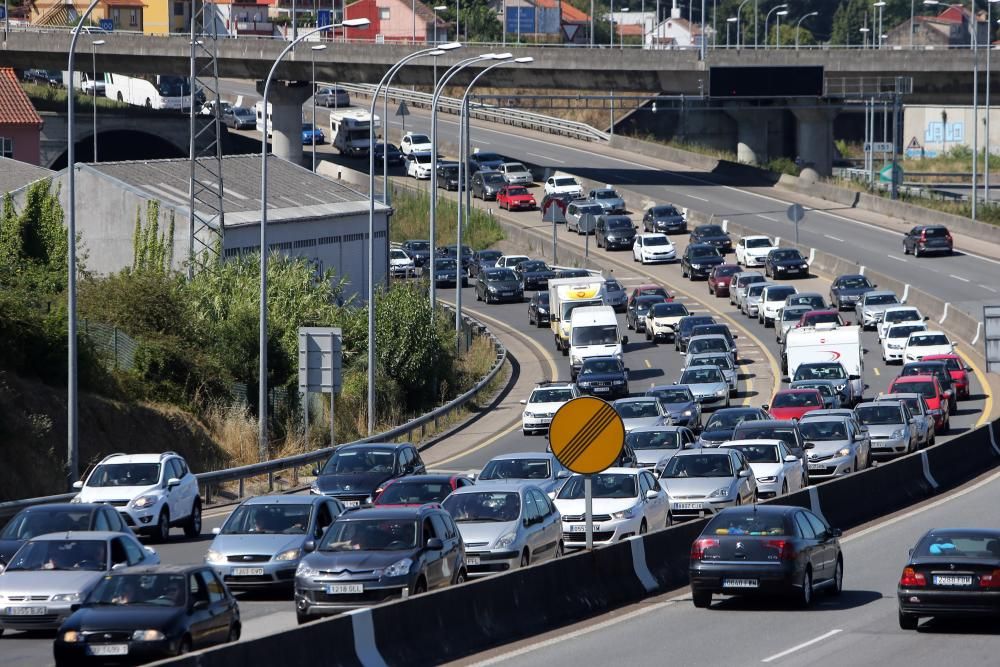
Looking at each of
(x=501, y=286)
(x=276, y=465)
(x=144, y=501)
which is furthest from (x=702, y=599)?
(x=501, y=286)

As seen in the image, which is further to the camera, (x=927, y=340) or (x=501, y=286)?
(x=501, y=286)

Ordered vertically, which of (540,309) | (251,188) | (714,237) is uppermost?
(251,188)

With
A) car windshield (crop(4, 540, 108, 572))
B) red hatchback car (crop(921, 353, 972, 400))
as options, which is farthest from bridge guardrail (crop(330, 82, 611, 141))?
car windshield (crop(4, 540, 108, 572))

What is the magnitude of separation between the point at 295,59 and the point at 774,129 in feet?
140

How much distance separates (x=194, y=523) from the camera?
2967 centimetres

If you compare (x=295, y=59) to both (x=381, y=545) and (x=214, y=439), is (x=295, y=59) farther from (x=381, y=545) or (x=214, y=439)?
(x=381, y=545)

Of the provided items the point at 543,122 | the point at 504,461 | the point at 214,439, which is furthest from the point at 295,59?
the point at 504,461

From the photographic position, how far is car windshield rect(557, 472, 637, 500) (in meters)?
26.2

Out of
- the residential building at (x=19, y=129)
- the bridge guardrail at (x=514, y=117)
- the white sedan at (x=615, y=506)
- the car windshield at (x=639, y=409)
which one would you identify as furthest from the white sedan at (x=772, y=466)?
the bridge guardrail at (x=514, y=117)

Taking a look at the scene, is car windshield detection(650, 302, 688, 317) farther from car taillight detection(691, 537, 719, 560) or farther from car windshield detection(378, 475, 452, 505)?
car taillight detection(691, 537, 719, 560)

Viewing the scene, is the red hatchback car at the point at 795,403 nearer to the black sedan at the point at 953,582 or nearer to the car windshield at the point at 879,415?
the car windshield at the point at 879,415

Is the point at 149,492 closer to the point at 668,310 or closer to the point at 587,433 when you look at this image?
the point at 587,433

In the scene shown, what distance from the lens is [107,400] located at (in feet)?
131

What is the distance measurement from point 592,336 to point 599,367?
4.44 meters
